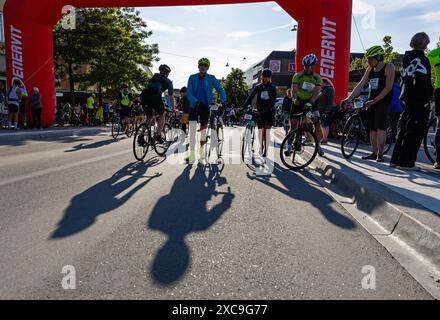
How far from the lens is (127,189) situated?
193 inches

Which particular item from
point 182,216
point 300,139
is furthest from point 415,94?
point 182,216

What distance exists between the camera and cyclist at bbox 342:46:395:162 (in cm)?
645

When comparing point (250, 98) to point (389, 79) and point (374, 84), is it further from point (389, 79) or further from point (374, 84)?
point (389, 79)

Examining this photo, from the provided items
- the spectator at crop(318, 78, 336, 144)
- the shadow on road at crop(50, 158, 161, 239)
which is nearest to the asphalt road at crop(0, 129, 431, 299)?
the shadow on road at crop(50, 158, 161, 239)

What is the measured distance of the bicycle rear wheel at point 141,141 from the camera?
7.58 meters

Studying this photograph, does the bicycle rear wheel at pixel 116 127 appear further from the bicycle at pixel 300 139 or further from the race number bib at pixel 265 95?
the bicycle at pixel 300 139

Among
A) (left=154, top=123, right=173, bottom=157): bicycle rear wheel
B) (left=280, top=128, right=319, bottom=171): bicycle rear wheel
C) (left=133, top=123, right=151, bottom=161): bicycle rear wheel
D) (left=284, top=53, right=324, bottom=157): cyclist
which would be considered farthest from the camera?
(left=154, top=123, right=173, bottom=157): bicycle rear wheel

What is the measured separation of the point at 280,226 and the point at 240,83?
9552cm

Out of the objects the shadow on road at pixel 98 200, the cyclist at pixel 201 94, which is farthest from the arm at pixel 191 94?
the shadow on road at pixel 98 200

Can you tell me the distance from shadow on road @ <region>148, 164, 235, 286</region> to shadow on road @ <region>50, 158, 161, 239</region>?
1.71 ft

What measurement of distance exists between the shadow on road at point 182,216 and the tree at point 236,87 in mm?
89230

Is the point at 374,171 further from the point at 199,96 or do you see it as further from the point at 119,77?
the point at 119,77

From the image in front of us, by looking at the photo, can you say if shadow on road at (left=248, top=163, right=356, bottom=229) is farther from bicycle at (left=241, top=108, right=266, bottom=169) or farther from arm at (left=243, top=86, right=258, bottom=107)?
arm at (left=243, top=86, right=258, bottom=107)
